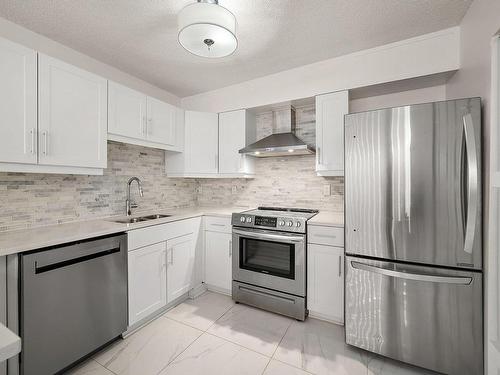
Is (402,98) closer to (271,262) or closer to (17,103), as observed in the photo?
(271,262)

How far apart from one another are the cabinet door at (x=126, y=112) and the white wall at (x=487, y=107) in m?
2.77

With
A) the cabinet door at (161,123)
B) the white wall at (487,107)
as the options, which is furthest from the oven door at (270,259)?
the cabinet door at (161,123)

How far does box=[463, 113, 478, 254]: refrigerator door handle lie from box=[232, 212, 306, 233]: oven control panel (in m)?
1.14

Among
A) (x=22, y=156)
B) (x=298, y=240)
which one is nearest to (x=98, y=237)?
(x=22, y=156)

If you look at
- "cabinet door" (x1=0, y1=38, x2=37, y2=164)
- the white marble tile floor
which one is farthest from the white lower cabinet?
"cabinet door" (x1=0, y1=38, x2=37, y2=164)

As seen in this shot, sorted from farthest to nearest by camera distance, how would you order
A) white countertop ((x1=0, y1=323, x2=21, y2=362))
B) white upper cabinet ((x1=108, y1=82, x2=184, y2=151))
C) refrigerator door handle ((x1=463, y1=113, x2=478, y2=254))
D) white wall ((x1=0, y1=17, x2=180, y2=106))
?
white upper cabinet ((x1=108, y1=82, x2=184, y2=151)), white wall ((x1=0, y1=17, x2=180, y2=106)), refrigerator door handle ((x1=463, y1=113, x2=478, y2=254)), white countertop ((x1=0, y1=323, x2=21, y2=362))

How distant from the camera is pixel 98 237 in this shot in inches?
69.0

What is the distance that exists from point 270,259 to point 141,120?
1983 millimetres

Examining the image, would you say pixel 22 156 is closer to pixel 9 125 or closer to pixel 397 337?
pixel 9 125

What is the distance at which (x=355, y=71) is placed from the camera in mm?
2299

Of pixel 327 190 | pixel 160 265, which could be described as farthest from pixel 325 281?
pixel 160 265

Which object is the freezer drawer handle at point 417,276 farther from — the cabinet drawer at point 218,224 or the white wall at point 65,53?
the white wall at point 65,53

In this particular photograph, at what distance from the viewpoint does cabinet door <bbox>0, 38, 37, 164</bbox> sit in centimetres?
150

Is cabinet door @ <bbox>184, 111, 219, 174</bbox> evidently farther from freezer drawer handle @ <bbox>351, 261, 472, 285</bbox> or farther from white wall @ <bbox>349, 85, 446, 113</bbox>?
freezer drawer handle @ <bbox>351, 261, 472, 285</bbox>
